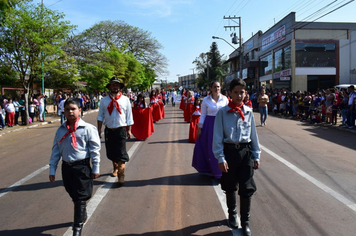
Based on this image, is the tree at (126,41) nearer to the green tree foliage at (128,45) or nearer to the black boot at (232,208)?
the green tree foliage at (128,45)

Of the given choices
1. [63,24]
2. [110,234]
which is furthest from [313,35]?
[110,234]

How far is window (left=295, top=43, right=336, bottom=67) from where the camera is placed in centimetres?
3086

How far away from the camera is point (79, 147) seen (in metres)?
3.77

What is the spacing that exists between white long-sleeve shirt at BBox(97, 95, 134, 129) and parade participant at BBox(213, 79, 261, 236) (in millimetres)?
2501

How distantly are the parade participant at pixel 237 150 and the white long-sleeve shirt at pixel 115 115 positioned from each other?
250cm

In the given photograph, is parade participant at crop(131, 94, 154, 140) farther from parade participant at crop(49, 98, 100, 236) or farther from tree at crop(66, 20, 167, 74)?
tree at crop(66, 20, 167, 74)

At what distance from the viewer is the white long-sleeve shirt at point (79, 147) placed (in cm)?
374

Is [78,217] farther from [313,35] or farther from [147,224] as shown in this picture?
[313,35]

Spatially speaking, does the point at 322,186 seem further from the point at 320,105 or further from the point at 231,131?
the point at 320,105

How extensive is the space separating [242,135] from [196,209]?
1.46 meters

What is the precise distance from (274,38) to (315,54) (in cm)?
643

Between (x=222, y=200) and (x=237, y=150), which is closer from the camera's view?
(x=237, y=150)

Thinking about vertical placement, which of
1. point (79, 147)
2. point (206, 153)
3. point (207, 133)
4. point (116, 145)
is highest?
point (79, 147)

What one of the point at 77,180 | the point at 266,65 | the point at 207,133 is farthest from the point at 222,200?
the point at 266,65
